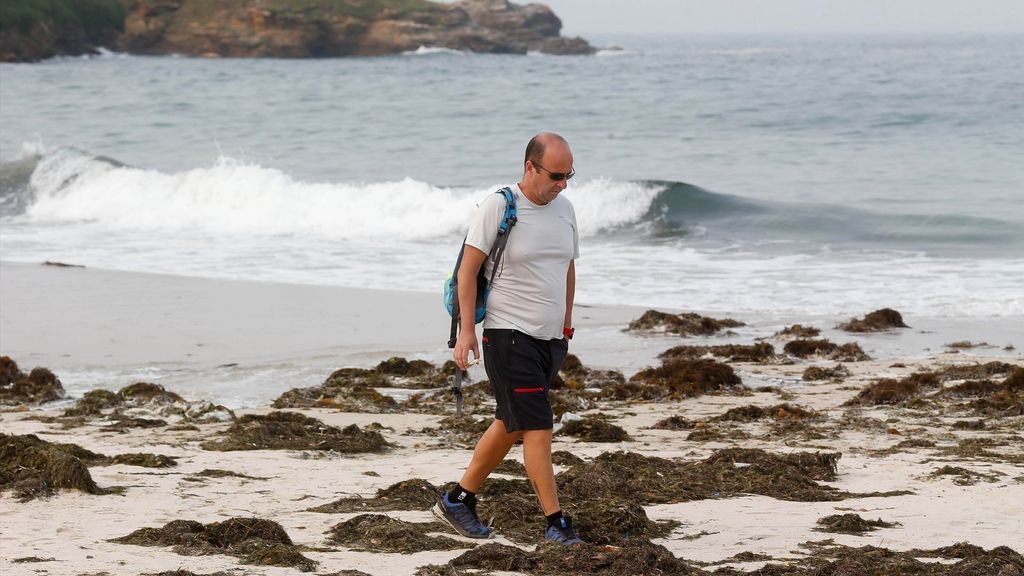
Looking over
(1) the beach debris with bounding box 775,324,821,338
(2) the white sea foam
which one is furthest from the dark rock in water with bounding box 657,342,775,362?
(2) the white sea foam

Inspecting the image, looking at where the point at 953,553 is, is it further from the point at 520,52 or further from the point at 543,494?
the point at 520,52

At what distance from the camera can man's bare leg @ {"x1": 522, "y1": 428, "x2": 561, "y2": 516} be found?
4746 millimetres

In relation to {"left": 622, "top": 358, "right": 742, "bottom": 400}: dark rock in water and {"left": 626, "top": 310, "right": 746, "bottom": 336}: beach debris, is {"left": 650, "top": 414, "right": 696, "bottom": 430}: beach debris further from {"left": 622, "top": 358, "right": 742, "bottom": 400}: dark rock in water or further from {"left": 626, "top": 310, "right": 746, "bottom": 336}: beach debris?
{"left": 626, "top": 310, "right": 746, "bottom": 336}: beach debris

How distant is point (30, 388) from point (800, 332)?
22.2 feet

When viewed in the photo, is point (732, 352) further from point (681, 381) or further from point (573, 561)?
point (573, 561)

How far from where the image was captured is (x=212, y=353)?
412 inches

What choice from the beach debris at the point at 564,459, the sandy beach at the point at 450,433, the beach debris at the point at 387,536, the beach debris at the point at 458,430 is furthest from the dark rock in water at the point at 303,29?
the beach debris at the point at 387,536

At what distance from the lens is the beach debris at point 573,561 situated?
4.30 metres

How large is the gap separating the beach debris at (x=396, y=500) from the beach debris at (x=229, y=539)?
1.95 feet

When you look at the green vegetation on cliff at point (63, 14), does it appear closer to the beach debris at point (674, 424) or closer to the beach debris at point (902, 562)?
the beach debris at point (674, 424)

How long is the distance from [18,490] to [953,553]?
13.1 ft

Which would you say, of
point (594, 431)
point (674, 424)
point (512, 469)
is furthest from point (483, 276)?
point (674, 424)

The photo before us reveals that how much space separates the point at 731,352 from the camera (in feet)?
34.3

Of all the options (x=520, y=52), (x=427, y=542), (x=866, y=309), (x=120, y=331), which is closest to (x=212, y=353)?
(x=120, y=331)
